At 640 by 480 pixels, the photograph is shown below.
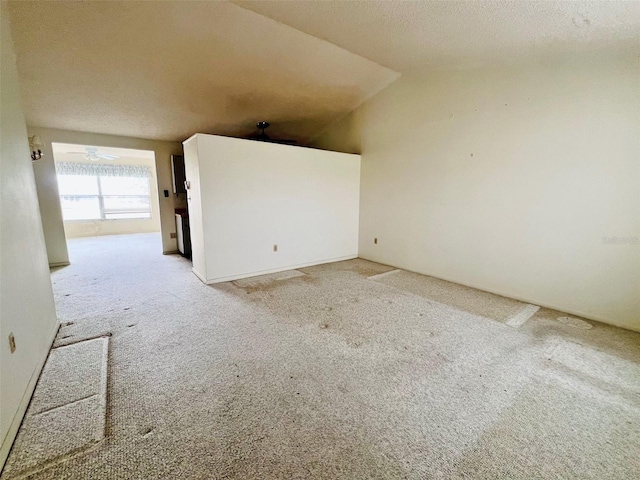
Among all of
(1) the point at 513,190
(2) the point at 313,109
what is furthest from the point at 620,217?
(2) the point at 313,109

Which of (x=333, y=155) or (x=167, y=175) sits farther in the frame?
(x=167, y=175)

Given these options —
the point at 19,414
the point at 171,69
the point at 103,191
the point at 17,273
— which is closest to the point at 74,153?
the point at 103,191

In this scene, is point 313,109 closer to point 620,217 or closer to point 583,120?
point 583,120

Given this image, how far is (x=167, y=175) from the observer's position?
467 centimetres

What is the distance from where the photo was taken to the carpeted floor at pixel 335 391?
3.52 feet

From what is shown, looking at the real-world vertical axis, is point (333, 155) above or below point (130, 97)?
below

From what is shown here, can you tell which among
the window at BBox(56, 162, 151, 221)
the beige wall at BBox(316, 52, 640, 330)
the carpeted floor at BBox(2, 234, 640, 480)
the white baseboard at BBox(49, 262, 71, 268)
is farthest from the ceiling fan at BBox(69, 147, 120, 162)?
the beige wall at BBox(316, 52, 640, 330)

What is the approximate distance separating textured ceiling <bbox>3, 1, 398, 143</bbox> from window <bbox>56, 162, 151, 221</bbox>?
3908mm

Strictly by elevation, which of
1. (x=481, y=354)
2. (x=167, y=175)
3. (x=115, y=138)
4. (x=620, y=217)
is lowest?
(x=481, y=354)

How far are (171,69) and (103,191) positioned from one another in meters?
6.33

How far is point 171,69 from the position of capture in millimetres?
2793

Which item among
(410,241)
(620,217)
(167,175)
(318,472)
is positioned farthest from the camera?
(167,175)

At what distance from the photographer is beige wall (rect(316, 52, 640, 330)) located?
2188 mm

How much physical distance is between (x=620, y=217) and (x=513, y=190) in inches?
32.3
